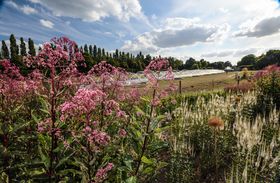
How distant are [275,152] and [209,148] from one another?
147 cm

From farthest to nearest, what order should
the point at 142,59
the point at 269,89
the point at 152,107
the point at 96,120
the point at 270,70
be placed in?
1. the point at 142,59
2. the point at 270,70
3. the point at 269,89
4. the point at 152,107
5. the point at 96,120

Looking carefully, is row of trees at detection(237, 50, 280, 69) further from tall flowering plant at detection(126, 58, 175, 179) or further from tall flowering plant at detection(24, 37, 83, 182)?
tall flowering plant at detection(24, 37, 83, 182)

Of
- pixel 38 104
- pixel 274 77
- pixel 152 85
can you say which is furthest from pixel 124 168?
A: pixel 274 77

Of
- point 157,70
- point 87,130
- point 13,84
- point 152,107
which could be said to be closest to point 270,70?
point 157,70

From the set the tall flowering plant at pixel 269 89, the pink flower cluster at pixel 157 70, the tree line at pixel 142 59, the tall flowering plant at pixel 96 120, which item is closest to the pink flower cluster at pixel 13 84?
the tall flowering plant at pixel 96 120

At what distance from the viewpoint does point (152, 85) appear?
3.51m

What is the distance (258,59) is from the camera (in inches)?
4557

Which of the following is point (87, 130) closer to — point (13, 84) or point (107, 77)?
point (107, 77)

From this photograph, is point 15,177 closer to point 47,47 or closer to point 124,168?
point 124,168

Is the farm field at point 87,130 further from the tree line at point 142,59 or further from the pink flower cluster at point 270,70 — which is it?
the tree line at point 142,59

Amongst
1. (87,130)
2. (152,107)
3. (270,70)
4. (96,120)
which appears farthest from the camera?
(270,70)

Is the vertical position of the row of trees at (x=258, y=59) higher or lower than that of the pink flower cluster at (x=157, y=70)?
higher

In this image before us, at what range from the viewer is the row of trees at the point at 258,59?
98.1m

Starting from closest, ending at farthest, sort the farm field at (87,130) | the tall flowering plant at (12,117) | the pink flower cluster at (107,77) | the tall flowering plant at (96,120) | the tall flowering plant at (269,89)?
the tall flowering plant at (96,120), the farm field at (87,130), the tall flowering plant at (12,117), the pink flower cluster at (107,77), the tall flowering plant at (269,89)
